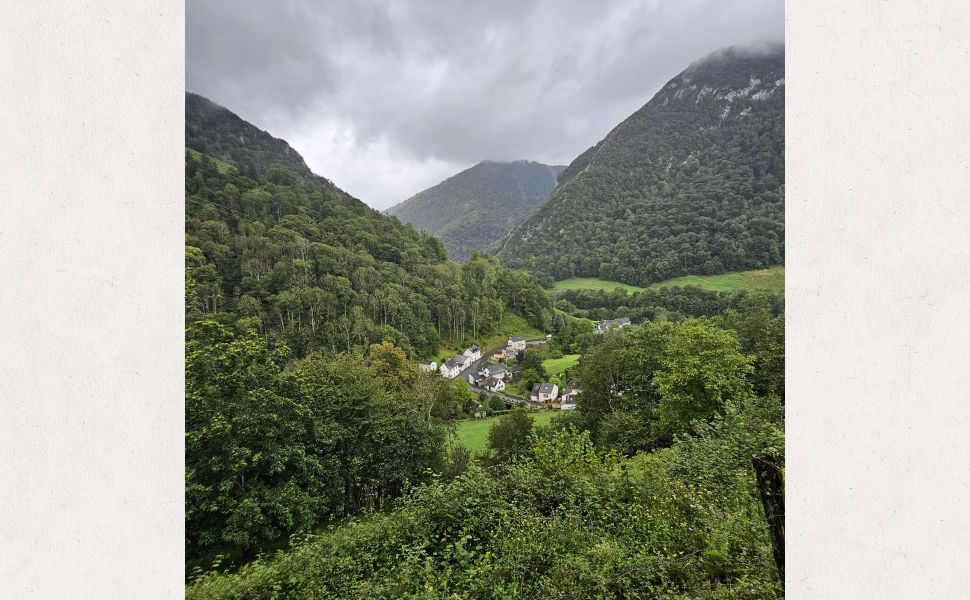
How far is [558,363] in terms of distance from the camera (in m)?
38.8

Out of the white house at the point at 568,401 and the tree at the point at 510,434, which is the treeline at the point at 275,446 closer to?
the tree at the point at 510,434

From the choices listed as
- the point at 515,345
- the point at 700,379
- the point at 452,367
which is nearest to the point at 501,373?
the point at 452,367

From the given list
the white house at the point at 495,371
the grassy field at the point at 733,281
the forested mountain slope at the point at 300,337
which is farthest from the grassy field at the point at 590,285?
the white house at the point at 495,371

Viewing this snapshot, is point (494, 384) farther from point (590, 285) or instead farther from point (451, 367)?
point (590, 285)

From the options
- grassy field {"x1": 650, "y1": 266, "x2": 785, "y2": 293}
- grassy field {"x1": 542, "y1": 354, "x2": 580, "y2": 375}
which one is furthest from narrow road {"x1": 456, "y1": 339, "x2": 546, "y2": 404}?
grassy field {"x1": 650, "y1": 266, "x2": 785, "y2": 293}

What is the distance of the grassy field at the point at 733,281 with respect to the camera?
1925 inches

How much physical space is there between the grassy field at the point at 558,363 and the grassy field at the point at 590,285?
99.0ft

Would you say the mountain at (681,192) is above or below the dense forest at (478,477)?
above

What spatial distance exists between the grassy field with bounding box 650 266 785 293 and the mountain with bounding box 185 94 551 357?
1024 inches

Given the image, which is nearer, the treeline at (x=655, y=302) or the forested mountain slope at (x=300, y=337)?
the forested mountain slope at (x=300, y=337)

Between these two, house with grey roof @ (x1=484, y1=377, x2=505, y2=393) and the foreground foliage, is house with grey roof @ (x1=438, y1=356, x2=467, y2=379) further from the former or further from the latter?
the foreground foliage

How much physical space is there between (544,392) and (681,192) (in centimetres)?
7776
